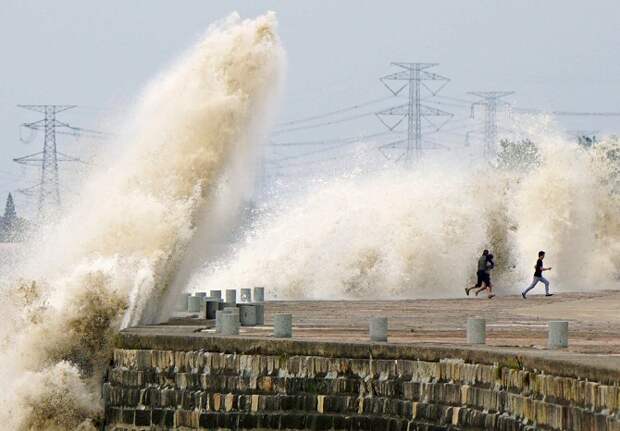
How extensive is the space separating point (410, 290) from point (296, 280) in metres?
3.24

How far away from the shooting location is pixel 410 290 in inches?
1859

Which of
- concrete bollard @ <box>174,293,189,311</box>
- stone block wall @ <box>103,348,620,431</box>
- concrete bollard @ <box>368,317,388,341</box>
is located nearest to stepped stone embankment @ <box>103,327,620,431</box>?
stone block wall @ <box>103,348,620,431</box>

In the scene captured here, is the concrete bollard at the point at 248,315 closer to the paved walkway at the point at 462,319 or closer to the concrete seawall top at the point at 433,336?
the paved walkway at the point at 462,319

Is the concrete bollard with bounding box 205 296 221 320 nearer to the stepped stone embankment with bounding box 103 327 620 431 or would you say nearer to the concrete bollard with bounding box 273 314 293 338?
the stepped stone embankment with bounding box 103 327 620 431

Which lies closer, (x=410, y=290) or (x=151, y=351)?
(x=151, y=351)

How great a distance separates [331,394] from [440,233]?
29.5 meters

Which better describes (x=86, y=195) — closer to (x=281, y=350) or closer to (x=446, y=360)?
(x=281, y=350)

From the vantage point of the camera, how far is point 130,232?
28.4 meters

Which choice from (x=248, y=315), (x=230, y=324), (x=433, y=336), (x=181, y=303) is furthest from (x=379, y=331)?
(x=181, y=303)

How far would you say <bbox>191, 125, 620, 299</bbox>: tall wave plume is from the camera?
158 ft

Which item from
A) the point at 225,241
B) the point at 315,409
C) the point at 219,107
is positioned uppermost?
the point at 219,107

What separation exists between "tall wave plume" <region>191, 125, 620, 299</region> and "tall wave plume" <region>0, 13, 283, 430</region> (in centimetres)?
1516

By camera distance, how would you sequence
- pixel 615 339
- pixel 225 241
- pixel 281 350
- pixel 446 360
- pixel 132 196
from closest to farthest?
1. pixel 446 360
2. pixel 281 350
3. pixel 615 339
4. pixel 132 196
5. pixel 225 241

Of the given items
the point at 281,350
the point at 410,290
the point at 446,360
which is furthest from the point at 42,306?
the point at 410,290
